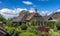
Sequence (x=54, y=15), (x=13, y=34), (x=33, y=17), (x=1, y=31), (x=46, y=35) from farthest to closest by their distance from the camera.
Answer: (x=54, y=15) < (x=33, y=17) < (x=46, y=35) < (x=13, y=34) < (x=1, y=31)

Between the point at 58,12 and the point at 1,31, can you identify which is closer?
the point at 1,31

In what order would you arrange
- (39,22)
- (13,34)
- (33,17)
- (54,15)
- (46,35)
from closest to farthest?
(13,34) → (46,35) → (39,22) → (33,17) → (54,15)

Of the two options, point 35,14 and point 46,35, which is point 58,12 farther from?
point 46,35

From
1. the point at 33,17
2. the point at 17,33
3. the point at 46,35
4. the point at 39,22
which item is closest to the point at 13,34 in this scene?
the point at 17,33

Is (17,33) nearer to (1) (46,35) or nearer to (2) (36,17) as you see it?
(1) (46,35)

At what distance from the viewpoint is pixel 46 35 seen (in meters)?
21.6

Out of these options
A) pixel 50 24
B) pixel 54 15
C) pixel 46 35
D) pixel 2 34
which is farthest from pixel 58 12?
pixel 2 34

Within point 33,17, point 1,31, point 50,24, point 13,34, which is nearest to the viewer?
point 1,31

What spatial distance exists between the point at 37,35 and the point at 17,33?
2.23 m

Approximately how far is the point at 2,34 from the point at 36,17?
29.1 m

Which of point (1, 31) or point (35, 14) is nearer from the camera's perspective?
point (1, 31)

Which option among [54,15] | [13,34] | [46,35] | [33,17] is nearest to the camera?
[13,34]

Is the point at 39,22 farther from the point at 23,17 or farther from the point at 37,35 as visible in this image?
the point at 37,35

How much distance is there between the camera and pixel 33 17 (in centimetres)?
4669
